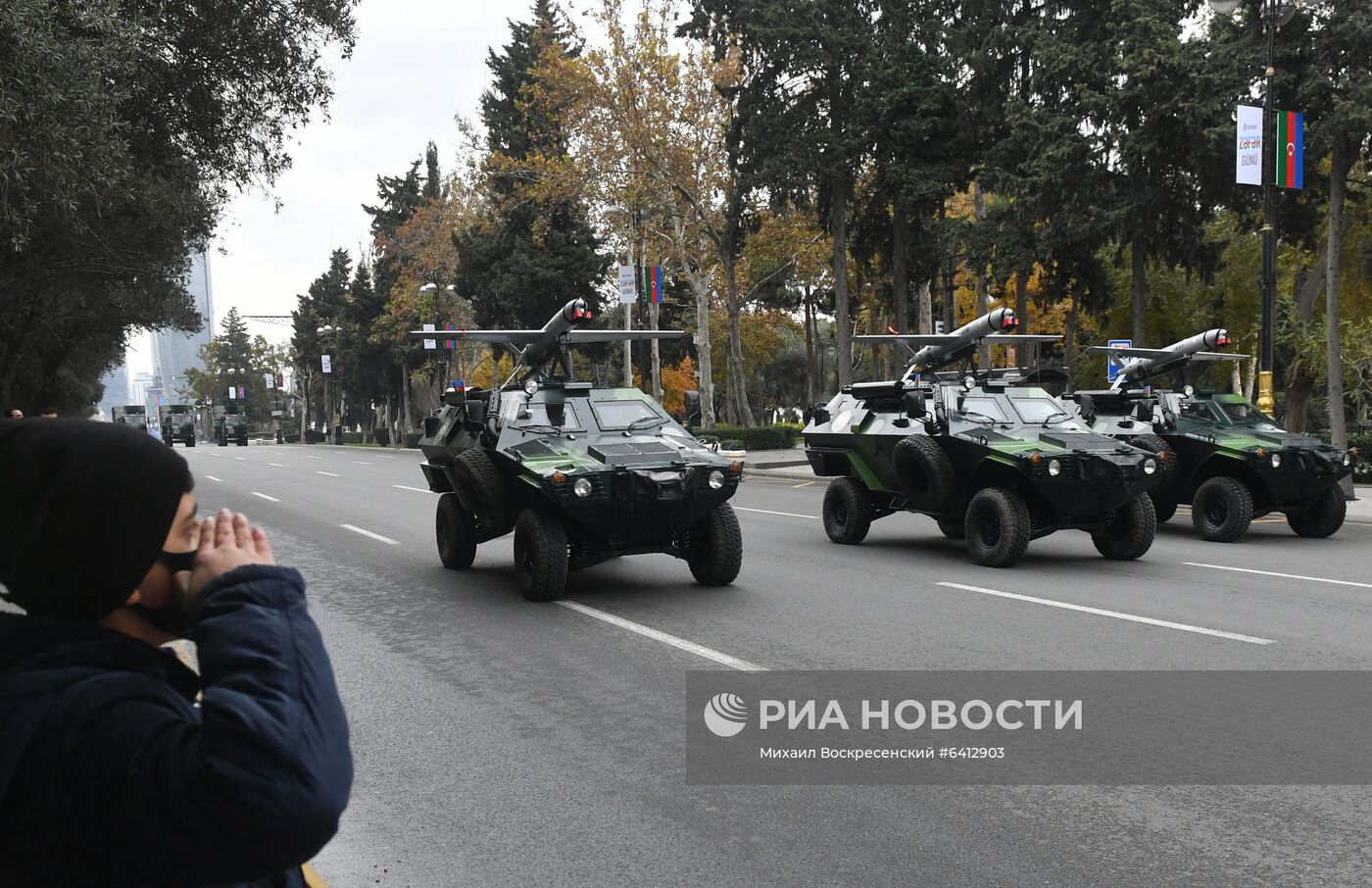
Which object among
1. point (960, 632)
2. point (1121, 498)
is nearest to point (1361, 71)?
point (1121, 498)

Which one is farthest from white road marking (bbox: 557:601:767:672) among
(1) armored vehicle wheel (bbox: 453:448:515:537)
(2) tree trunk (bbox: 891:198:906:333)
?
(2) tree trunk (bbox: 891:198:906:333)

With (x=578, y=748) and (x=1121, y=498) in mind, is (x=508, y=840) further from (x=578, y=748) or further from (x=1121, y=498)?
(x=1121, y=498)

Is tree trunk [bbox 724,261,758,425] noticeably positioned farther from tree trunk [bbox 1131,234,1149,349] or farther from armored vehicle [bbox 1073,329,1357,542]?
armored vehicle [bbox 1073,329,1357,542]

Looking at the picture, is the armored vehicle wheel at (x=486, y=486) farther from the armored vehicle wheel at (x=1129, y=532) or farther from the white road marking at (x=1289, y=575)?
the white road marking at (x=1289, y=575)

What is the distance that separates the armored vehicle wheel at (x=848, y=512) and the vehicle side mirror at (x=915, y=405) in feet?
3.86

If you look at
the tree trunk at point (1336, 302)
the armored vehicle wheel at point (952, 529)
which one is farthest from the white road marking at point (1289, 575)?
the tree trunk at point (1336, 302)

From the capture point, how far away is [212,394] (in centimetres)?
12531

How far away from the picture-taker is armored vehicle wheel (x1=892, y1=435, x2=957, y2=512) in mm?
12273

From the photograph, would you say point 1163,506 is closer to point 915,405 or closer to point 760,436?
point 915,405

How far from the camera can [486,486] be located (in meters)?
10.4

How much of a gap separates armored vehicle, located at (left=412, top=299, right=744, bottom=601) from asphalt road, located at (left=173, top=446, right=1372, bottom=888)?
0.39 meters

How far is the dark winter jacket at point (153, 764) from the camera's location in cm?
161

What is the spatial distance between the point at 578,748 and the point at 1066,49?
23.9 meters

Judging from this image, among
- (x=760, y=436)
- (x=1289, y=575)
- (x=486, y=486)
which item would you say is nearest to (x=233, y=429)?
(x=760, y=436)
